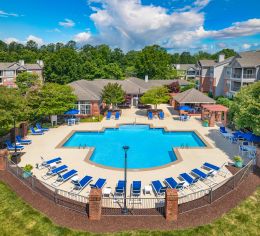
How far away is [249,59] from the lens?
4891cm

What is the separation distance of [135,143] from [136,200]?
12932 mm

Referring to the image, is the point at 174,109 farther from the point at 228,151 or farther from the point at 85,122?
the point at 228,151

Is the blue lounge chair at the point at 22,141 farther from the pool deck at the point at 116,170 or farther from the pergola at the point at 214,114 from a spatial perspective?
the pergola at the point at 214,114

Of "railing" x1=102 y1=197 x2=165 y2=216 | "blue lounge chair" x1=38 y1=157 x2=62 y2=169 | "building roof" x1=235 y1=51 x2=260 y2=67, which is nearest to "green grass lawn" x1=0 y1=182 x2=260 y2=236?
"railing" x1=102 y1=197 x2=165 y2=216

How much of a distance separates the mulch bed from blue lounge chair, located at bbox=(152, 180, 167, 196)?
2570mm

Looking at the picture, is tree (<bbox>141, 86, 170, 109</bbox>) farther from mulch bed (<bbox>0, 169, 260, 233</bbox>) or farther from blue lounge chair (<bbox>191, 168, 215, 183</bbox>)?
mulch bed (<bbox>0, 169, 260, 233</bbox>)

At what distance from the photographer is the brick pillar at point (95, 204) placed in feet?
41.0

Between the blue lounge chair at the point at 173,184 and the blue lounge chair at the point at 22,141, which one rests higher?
the blue lounge chair at the point at 22,141

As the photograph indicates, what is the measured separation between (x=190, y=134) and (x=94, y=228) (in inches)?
826

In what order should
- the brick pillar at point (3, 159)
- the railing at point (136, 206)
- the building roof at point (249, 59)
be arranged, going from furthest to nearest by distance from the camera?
the building roof at point (249, 59)
the brick pillar at point (3, 159)
the railing at point (136, 206)

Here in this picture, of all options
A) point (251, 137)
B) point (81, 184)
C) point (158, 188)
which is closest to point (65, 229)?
point (81, 184)

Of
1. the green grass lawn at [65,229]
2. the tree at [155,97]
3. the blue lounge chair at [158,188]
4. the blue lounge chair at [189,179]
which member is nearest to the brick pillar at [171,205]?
the green grass lawn at [65,229]

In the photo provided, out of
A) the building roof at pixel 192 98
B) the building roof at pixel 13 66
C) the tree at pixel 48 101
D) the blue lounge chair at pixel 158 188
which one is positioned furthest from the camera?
the building roof at pixel 13 66

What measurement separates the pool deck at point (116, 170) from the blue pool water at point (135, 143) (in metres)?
1.18
